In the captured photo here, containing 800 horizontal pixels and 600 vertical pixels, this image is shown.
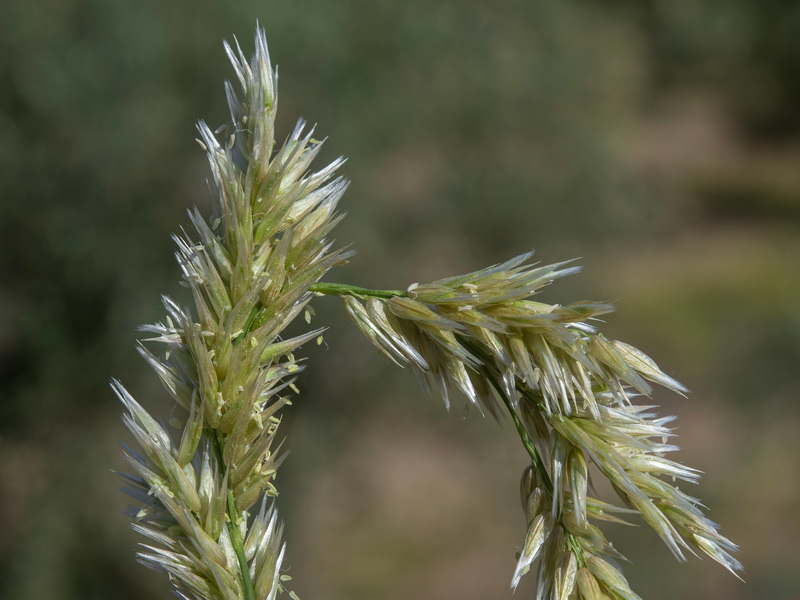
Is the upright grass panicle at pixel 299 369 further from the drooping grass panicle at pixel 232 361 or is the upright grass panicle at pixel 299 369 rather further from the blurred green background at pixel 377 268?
the blurred green background at pixel 377 268

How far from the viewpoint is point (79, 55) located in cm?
470

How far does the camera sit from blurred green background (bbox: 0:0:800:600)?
488 centimetres

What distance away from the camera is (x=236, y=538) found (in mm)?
1008

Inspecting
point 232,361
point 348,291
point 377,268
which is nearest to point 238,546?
point 232,361

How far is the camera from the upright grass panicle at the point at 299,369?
956 mm

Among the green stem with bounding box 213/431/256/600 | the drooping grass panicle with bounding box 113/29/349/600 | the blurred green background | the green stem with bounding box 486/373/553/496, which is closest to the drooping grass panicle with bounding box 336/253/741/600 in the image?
the green stem with bounding box 486/373/553/496

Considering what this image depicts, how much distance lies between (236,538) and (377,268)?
5212mm

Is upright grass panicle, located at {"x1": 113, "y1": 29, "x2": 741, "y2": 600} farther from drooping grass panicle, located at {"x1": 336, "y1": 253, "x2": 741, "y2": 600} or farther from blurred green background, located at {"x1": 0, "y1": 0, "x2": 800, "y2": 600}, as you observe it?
blurred green background, located at {"x1": 0, "y1": 0, "x2": 800, "y2": 600}

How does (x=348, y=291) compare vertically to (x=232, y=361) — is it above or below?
above

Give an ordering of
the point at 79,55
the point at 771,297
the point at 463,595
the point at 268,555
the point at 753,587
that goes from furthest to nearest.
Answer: the point at 771,297, the point at 463,595, the point at 753,587, the point at 79,55, the point at 268,555

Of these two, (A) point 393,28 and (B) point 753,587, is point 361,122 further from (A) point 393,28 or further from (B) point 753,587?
(B) point 753,587

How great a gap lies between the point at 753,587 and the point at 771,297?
528cm

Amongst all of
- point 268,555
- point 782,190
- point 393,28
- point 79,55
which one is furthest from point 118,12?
point 782,190

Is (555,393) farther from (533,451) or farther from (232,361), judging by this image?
(232,361)
